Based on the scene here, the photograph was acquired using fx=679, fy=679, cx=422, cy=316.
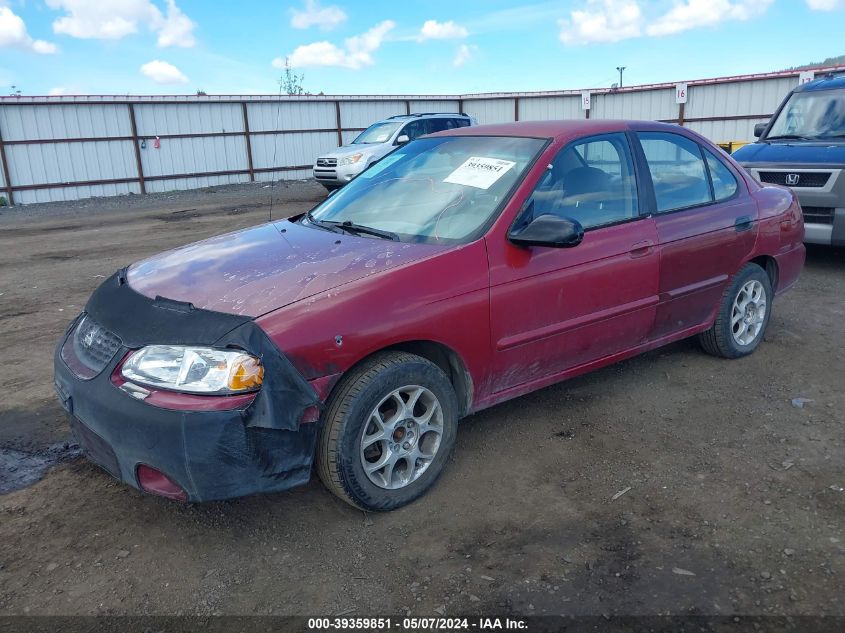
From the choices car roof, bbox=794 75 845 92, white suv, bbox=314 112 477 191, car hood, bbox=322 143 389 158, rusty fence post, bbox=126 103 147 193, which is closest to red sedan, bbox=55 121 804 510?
car roof, bbox=794 75 845 92

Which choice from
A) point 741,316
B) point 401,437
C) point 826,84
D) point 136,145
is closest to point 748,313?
point 741,316

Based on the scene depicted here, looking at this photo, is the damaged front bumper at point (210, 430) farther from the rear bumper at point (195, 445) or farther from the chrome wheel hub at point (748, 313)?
the chrome wheel hub at point (748, 313)

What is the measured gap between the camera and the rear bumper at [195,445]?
260cm

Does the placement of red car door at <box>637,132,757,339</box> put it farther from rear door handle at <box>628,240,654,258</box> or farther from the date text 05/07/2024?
the date text 05/07/2024

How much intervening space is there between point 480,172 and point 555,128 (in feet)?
1.98

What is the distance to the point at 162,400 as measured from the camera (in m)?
2.65

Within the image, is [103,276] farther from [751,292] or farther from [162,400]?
[751,292]

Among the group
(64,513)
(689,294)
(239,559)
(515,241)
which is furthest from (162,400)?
(689,294)

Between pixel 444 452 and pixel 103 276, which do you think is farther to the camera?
pixel 103 276

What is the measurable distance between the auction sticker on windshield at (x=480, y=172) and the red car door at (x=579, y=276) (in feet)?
0.78

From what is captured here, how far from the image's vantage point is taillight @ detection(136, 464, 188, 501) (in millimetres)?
2725

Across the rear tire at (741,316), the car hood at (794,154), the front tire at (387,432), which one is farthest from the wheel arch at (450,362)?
the car hood at (794,154)

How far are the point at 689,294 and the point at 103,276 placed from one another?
7021 millimetres

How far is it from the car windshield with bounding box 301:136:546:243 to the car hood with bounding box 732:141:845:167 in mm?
5162
